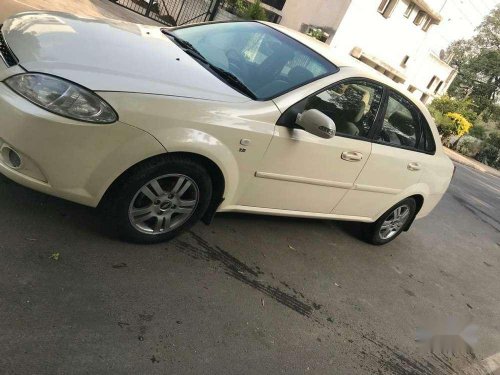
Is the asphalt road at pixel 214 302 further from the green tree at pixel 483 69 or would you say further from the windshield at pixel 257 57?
the green tree at pixel 483 69

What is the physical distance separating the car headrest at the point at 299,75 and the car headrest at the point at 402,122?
106 cm

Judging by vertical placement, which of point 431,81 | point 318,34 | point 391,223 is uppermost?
point 431,81

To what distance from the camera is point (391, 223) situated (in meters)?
5.29

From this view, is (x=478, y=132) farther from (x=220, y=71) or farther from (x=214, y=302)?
(x=214, y=302)

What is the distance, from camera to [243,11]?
18359 mm

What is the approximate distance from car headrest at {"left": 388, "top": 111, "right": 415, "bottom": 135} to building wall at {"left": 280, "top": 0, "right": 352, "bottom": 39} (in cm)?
1658

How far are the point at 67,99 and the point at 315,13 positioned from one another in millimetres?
20197

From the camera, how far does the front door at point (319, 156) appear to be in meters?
3.56

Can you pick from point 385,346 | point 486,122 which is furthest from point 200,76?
point 486,122

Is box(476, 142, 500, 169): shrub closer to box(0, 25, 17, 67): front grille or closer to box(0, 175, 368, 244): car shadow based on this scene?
box(0, 175, 368, 244): car shadow

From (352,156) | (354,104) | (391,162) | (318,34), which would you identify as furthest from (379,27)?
(352,156)

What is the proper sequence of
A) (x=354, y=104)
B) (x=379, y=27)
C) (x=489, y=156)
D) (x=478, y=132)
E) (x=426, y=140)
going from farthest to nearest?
(x=478, y=132) < (x=489, y=156) < (x=379, y=27) < (x=426, y=140) < (x=354, y=104)

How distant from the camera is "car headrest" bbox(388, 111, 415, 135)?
442 centimetres

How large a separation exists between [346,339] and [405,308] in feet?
3.57
